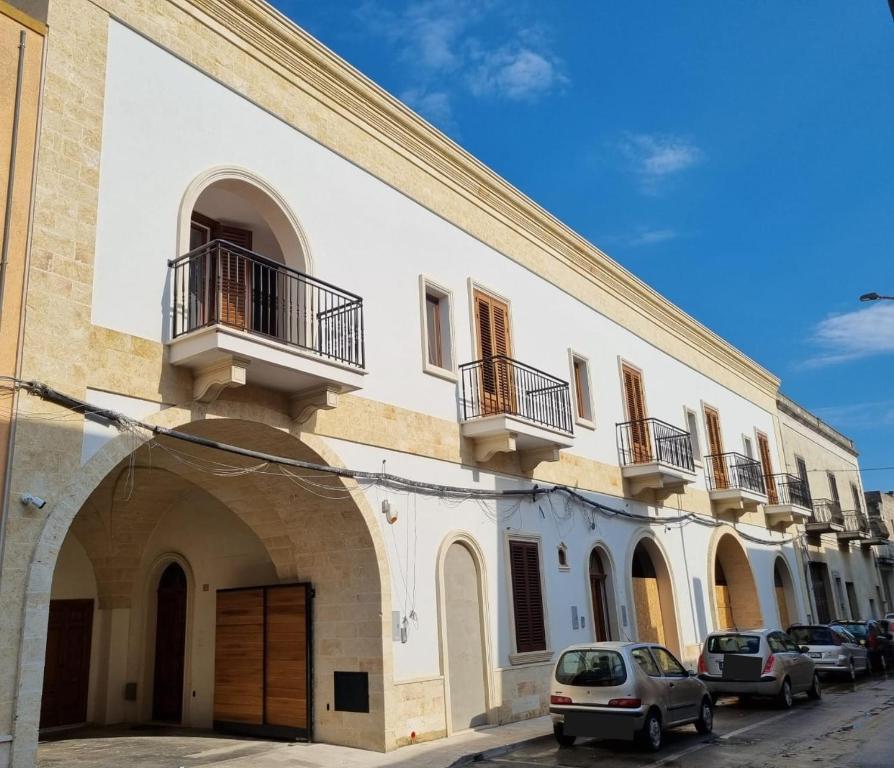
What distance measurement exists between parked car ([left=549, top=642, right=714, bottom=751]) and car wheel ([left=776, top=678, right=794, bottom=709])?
3.23m

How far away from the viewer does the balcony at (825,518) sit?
2947 cm

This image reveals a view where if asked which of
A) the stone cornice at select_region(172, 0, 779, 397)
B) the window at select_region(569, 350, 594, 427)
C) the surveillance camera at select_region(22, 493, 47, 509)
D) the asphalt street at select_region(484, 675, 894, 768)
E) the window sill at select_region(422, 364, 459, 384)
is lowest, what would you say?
the asphalt street at select_region(484, 675, 894, 768)

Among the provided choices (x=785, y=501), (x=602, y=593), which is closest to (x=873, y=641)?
(x=785, y=501)

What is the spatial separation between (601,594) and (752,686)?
12.7 ft

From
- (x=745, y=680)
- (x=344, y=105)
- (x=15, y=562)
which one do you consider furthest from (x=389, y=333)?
(x=745, y=680)

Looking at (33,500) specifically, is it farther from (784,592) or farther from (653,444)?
(784,592)

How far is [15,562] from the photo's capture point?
7371 millimetres

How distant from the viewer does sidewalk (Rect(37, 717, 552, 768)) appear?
1005cm

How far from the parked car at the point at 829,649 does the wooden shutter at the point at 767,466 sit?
8127 millimetres

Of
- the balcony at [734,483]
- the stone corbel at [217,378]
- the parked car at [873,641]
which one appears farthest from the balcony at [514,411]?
the parked car at [873,641]

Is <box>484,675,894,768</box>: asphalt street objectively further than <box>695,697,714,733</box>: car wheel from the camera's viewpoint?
No

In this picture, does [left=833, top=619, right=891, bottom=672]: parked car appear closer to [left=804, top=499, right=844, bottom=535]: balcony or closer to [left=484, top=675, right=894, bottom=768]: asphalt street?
[left=484, top=675, right=894, bottom=768]: asphalt street

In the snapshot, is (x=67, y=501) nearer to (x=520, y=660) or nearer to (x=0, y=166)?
(x=0, y=166)

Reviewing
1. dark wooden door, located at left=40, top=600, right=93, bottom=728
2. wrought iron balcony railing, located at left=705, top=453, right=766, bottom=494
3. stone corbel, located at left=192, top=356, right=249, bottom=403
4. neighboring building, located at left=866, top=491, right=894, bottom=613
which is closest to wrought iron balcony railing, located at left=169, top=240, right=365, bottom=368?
stone corbel, located at left=192, top=356, right=249, bottom=403
